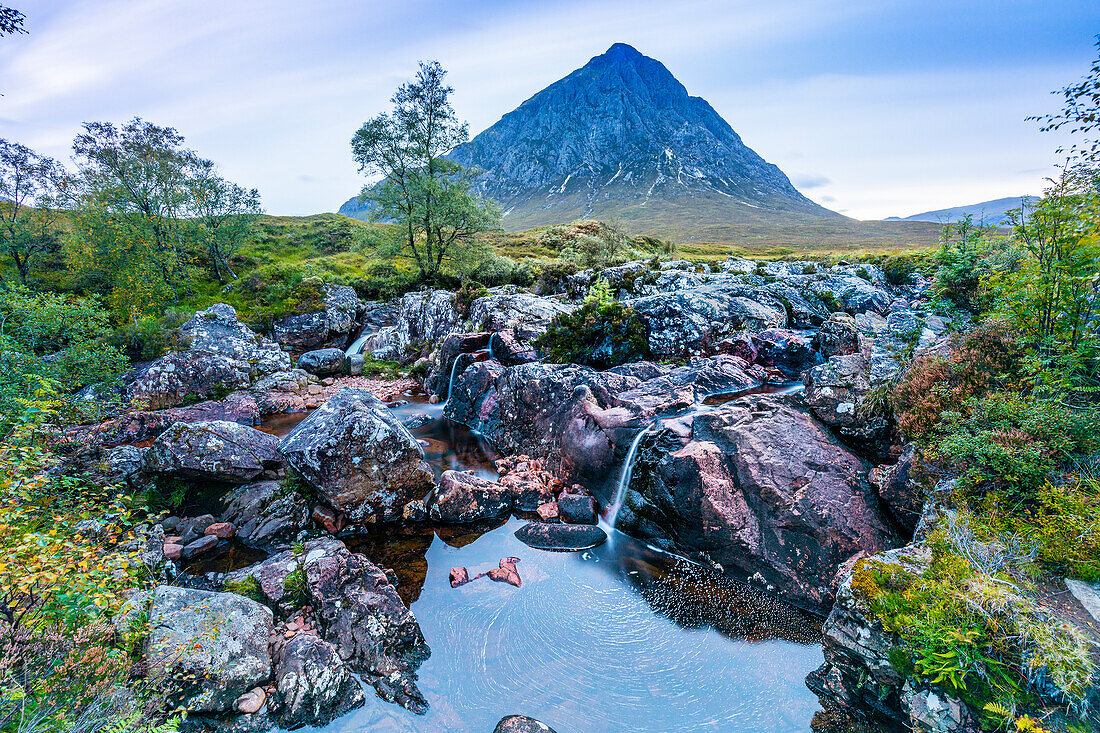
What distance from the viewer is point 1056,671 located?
11.9 feet

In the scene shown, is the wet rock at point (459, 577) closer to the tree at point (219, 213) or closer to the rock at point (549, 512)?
the rock at point (549, 512)

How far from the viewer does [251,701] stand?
20.9 ft

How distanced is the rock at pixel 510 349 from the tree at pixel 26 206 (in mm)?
34215

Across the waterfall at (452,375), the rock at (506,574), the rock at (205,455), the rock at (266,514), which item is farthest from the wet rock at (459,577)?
the waterfall at (452,375)

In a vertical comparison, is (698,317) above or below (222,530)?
above

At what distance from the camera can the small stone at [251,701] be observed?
20.6ft

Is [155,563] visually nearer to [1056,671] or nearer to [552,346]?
[552,346]

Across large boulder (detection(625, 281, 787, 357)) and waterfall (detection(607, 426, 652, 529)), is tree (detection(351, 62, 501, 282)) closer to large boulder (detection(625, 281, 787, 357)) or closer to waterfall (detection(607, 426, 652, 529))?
large boulder (detection(625, 281, 787, 357))

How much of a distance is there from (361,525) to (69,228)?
127ft

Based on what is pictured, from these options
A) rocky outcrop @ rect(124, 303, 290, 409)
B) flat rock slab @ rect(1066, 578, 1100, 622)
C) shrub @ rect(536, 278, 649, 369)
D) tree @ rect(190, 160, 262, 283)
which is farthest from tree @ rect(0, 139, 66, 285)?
flat rock slab @ rect(1066, 578, 1100, 622)

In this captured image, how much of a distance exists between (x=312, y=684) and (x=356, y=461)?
19.4 feet

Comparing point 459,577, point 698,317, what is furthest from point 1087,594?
point 698,317

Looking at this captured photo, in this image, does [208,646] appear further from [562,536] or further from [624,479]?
[624,479]

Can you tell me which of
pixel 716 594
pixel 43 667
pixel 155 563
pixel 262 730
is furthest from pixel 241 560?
pixel 716 594
